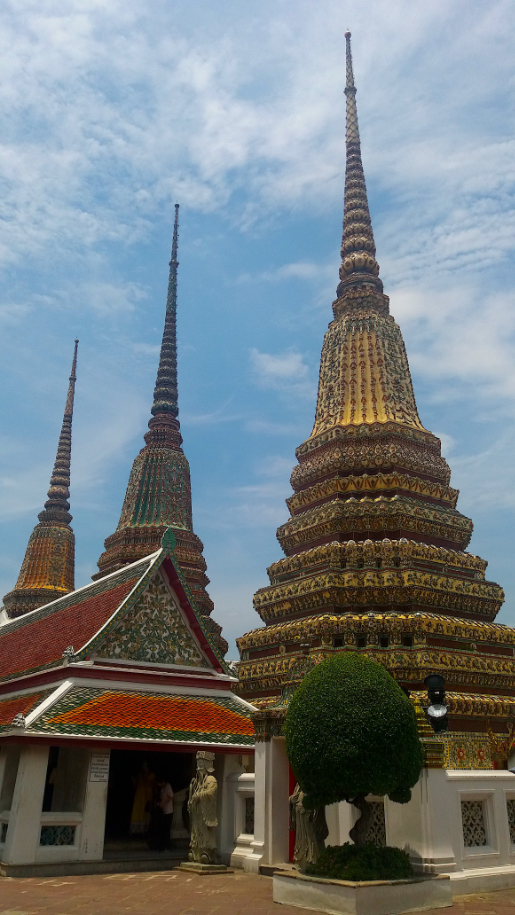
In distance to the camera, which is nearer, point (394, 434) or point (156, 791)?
point (156, 791)

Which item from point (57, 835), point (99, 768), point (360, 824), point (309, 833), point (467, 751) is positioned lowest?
point (57, 835)

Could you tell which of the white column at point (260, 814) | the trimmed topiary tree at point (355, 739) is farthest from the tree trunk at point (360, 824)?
the white column at point (260, 814)

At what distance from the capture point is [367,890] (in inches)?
303

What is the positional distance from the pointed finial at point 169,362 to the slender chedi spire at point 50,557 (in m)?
7.08

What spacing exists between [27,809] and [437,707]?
6033 mm

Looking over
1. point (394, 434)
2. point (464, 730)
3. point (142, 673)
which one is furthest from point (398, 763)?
point (394, 434)

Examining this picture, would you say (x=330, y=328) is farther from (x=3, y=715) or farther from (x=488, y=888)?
(x=488, y=888)

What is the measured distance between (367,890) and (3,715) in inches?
303

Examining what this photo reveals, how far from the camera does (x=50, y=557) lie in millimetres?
30672

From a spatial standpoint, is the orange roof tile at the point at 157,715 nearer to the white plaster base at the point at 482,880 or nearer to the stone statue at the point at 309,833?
the stone statue at the point at 309,833

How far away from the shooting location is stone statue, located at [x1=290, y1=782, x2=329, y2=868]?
907 cm

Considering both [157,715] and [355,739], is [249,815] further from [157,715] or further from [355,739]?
[355,739]

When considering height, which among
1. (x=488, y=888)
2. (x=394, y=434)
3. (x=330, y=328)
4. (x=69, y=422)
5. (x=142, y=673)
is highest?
(x=69, y=422)

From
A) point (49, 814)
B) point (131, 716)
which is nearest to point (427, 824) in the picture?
point (131, 716)
